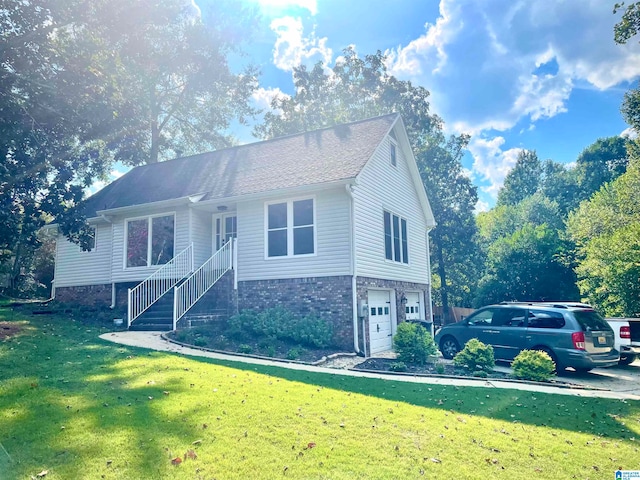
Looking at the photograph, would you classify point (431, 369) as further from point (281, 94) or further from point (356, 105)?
point (281, 94)

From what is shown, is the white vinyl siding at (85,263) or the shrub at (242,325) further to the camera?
the white vinyl siding at (85,263)

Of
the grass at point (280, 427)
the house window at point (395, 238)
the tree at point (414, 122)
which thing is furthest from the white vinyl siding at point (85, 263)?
the tree at point (414, 122)

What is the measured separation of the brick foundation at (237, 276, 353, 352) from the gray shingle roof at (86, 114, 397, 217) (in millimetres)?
2874

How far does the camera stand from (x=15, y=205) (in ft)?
38.2

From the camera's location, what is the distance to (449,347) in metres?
12.5

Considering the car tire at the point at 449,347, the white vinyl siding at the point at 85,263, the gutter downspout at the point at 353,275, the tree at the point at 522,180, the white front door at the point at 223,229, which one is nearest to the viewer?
the gutter downspout at the point at 353,275

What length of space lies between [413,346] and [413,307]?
6.34 metres

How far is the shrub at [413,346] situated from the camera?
10.9 meters

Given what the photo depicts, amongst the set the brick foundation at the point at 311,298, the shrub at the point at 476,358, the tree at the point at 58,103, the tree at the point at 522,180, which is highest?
the tree at the point at 522,180

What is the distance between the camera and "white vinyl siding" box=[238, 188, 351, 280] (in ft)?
41.2

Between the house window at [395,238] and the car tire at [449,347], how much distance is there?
3517mm

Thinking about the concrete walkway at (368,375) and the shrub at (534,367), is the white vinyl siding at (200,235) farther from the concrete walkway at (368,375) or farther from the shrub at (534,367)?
the shrub at (534,367)

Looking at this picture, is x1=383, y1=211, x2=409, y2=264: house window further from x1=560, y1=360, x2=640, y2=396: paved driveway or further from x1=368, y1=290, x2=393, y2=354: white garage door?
x1=560, y1=360, x2=640, y2=396: paved driveway

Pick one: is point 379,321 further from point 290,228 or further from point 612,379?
point 612,379
